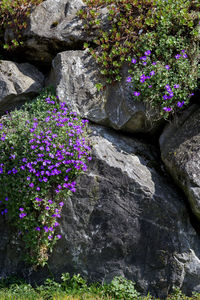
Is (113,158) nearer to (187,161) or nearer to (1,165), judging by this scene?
(187,161)

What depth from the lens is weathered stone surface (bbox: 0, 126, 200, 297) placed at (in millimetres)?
4578

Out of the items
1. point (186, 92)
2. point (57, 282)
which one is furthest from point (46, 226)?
point (186, 92)

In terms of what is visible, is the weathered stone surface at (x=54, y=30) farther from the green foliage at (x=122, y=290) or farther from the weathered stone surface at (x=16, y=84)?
the green foliage at (x=122, y=290)

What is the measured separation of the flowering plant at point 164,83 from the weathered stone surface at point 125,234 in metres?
1.01

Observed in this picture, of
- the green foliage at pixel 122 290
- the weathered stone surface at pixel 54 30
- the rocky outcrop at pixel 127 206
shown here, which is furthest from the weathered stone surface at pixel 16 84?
the green foliage at pixel 122 290

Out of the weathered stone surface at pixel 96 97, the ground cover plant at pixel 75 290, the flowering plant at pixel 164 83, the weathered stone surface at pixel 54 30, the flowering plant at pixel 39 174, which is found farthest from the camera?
the weathered stone surface at pixel 54 30

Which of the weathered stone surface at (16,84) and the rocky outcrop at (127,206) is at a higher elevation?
the weathered stone surface at (16,84)

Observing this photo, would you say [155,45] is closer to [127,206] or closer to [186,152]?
[186,152]

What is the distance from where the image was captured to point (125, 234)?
4.66 m

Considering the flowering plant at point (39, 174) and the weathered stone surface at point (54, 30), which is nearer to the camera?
the flowering plant at point (39, 174)

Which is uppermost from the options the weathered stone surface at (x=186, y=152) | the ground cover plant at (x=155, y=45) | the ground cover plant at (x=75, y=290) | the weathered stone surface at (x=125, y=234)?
the ground cover plant at (x=155, y=45)

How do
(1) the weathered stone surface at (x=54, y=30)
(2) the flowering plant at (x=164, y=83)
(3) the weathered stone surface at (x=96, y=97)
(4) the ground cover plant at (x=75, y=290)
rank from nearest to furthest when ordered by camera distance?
1. (4) the ground cover plant at (x=75, y=290)
2. (2) the flowering plant at (x=164, y=83)
3. (3) the weathered stone surface at (x=96, y=97)
4. (1) the weathered stone surface at (x=54, y=30)

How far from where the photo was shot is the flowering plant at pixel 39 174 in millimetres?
4520

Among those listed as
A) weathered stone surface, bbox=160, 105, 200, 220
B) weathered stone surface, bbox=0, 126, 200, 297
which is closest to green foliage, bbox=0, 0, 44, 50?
weathered stone surface, bbox=0, 126, 200, 297
